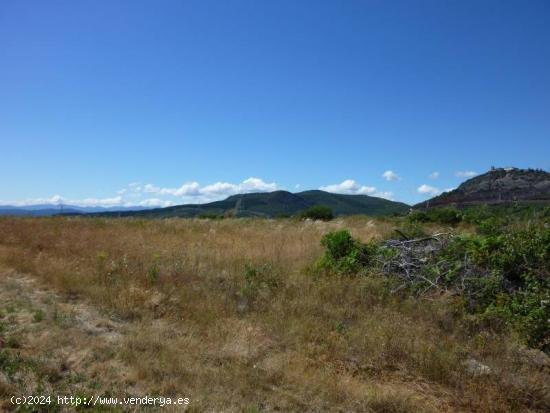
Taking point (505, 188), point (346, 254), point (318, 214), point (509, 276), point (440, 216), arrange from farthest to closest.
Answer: point (318, 214) < point (505, 188) < point (440, 216) < point (346, 254) < point (509, 276)

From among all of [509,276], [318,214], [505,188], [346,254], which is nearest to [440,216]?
[505,188]

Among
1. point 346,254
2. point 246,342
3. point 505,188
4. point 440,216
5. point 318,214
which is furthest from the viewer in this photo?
point 318,214

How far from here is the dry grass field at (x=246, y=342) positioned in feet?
12.7

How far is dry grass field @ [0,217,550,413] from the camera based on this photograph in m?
3.88

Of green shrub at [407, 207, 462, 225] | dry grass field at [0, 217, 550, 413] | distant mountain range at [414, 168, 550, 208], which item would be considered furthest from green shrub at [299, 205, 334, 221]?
dry grass field at [0, 217, 550, 413]

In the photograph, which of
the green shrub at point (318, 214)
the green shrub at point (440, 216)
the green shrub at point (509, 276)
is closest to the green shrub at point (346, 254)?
the green shrub at point (509, 276)

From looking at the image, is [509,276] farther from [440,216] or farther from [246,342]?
[440,216]

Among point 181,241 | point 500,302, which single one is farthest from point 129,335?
point 181,241

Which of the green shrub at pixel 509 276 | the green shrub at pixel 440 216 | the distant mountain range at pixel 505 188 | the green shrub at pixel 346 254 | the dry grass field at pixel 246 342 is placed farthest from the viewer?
the distant mountain range at pixel 505 188

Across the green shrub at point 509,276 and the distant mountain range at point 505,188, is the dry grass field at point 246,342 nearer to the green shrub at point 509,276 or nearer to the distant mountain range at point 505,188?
the green shrub at point 509,276

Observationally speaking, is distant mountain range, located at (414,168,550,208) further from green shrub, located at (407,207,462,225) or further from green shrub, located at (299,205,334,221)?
green shrub, located at (299,205,334,221)

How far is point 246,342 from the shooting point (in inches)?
195

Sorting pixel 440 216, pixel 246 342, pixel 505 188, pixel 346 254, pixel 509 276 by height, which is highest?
pixel 505 188

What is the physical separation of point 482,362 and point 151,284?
4950 millimetres
